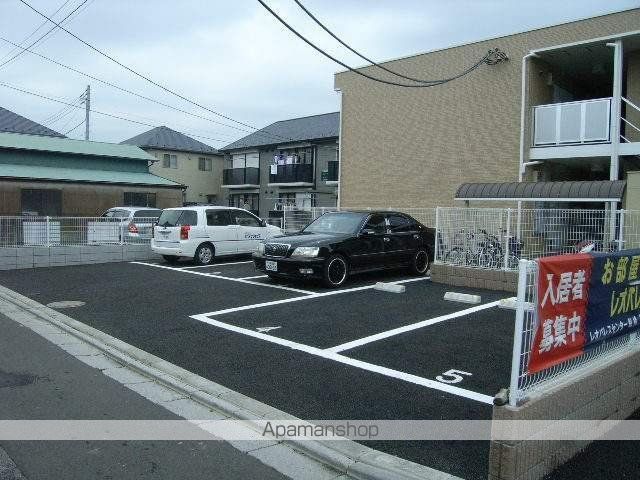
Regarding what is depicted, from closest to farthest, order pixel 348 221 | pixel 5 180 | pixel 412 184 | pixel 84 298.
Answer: pixel 84 298 → pixel 348 221 → pixel 412 184 → pixel 5 180

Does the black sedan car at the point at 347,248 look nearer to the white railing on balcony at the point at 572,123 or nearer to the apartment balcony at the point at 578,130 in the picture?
the apartment balcony at the point at 578,130

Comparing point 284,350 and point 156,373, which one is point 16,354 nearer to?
point 156,373

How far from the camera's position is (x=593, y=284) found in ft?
11.8

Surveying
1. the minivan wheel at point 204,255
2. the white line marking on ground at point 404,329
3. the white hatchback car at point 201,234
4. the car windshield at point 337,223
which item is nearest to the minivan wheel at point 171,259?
the white hatchback car at point 201,234

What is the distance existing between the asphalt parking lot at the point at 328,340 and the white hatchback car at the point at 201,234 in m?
2.47

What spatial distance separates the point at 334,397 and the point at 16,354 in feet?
12.3

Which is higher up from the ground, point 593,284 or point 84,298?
point 593,284

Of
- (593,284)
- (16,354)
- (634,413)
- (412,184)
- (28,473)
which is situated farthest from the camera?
(412,184)

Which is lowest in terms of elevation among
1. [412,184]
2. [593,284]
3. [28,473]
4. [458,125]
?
[28,473]

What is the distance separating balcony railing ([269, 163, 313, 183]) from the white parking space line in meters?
23.2

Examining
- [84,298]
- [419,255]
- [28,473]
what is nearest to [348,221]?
[419,255]

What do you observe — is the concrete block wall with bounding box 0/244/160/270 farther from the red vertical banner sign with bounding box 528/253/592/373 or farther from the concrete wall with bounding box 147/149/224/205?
the concrete wall with bounding box 147/149/224/205

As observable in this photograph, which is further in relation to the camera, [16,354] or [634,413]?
[16,354]

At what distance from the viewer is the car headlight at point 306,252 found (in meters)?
9.81
